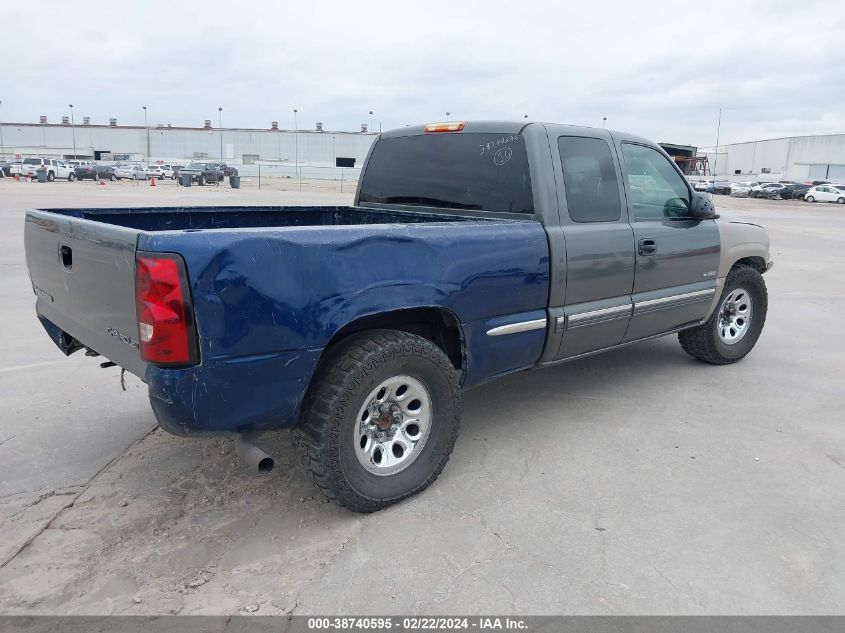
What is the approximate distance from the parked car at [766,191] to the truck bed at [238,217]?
187 feet

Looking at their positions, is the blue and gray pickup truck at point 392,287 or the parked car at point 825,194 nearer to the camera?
the blue and gray pickup truck at point 392,287

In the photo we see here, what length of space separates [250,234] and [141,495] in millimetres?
1689

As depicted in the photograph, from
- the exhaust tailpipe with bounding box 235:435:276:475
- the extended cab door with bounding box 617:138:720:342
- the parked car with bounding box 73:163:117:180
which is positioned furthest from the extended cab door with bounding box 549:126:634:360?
the parked car with bounding box 73:163:117:180

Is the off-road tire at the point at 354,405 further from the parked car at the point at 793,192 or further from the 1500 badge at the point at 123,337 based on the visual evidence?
the parked car at the point at 793,192

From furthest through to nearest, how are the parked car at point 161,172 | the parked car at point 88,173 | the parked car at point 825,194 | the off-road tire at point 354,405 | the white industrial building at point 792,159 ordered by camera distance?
the white industrial building at point 792,159 < the parked car at point 161,172 < the parked car at point 88,173 < the parked car at point 825,194 < the off-road tire at point 354,405

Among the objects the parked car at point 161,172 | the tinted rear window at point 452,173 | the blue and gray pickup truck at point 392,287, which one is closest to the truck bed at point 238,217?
the blue and gray pickup truck at point 392,287

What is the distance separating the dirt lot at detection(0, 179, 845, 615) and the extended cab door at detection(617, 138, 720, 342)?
68cm

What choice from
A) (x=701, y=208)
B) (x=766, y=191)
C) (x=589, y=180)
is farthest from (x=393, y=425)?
(x=766, y=191)

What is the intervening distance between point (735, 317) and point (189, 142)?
102m

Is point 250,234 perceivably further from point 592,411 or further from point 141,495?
point 592,411

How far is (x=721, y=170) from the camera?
110m

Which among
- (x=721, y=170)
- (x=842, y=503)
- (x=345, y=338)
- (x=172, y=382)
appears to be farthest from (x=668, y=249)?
(x=721, y=170)

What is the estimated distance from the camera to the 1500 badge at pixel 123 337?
275cm

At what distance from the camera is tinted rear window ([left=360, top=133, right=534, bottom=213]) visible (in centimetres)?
405
